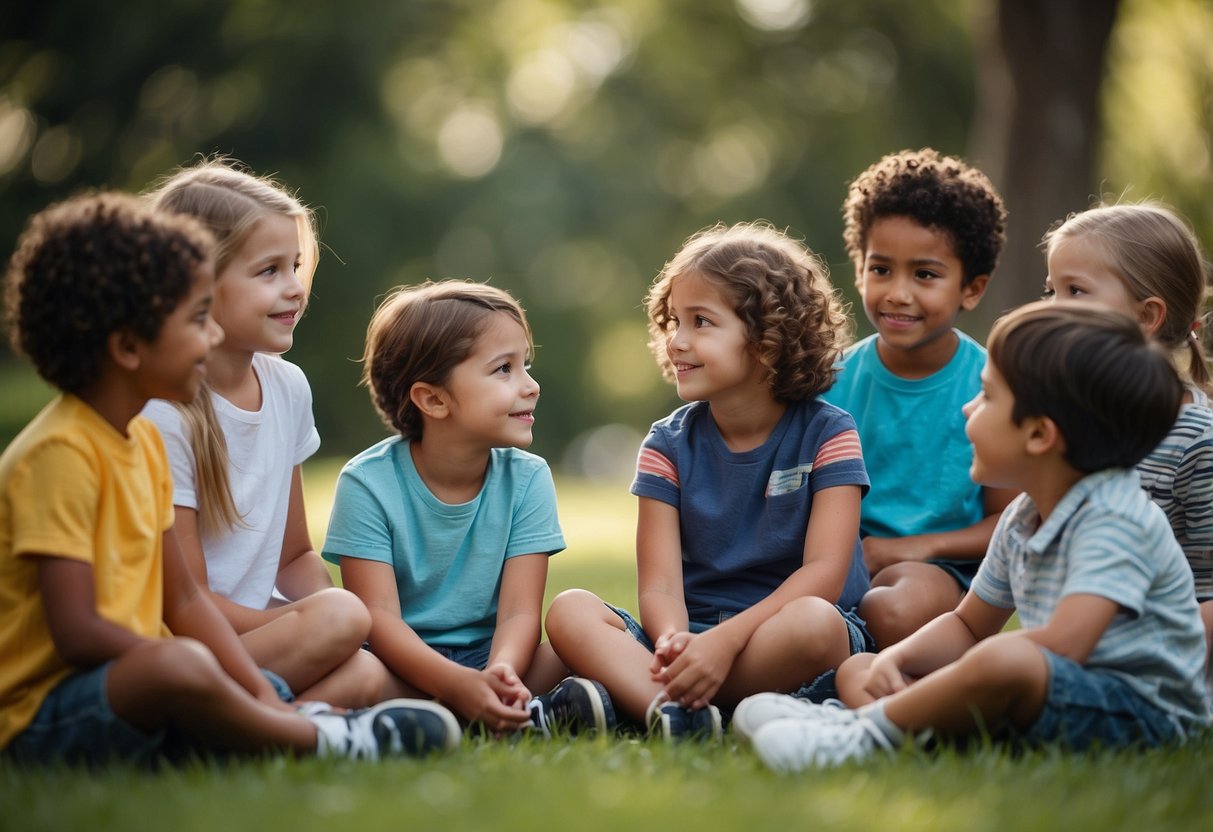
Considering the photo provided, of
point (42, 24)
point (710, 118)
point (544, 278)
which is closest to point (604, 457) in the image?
point (544, 278)

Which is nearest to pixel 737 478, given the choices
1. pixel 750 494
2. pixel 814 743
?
pixel 750 494

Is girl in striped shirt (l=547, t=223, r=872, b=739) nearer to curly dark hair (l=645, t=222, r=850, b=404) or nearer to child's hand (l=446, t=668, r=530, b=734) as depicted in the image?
curly dark hair (l=645, t=222, r=850, b=404)

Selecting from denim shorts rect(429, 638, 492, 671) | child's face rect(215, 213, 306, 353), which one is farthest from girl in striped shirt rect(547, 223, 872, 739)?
child's face rect(215, 213, 306, 353)

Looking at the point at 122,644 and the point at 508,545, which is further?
the point at 508,545

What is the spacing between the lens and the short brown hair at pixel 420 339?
3.67 m

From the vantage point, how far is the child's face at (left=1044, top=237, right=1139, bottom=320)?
Answer: 3605 mm

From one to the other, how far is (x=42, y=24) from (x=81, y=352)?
68.3 feet

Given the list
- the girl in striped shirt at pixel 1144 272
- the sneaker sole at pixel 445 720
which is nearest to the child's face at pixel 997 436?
the girl in striped shirt at pixel 1144 272

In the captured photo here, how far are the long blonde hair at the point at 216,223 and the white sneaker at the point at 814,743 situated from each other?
4.77ft

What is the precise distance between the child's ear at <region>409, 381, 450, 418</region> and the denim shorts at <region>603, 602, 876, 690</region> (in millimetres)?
705

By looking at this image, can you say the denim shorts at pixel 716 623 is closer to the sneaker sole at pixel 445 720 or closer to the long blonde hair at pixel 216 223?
the sneaker sole at pixel 445 720

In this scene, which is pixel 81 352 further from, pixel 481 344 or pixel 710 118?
pixel 710 118

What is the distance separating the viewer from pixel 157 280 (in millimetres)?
2723

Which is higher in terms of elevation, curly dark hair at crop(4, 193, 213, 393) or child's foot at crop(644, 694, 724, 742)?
curly dark hair at crop(4, 193, 213, 393)
